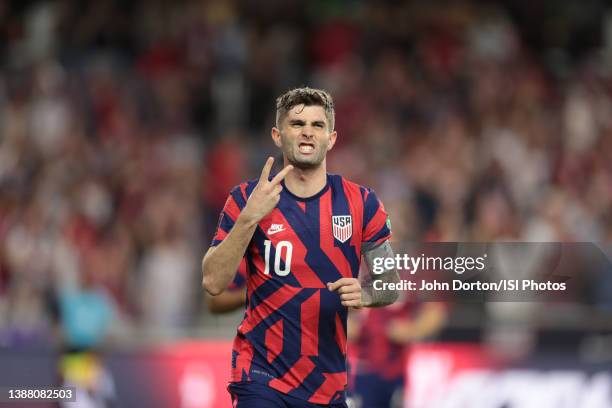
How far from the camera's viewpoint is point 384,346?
9.95 m

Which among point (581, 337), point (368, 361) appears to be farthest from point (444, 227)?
point (368, 361)

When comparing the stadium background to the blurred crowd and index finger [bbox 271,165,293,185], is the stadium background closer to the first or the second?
the blurred crowd

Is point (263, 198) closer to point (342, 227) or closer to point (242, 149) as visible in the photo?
point (342, 227)

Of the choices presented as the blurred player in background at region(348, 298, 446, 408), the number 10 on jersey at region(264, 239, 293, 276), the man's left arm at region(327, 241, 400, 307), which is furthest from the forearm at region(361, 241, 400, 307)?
the blurred player in background at region(348, 298, 446, 408)

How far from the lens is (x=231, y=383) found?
6.25 m

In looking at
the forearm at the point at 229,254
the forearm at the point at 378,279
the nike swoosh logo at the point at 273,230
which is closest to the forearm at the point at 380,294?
the forearm at the point at 378,279

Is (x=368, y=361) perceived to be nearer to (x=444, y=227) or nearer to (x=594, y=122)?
(x=444, y=227)

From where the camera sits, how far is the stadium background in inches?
444

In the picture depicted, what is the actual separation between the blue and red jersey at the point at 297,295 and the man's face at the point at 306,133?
0.23 m

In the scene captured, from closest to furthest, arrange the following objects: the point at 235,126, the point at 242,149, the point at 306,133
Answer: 1. the point at 306,133
2. the point at 242,149
3. the point at 235,126

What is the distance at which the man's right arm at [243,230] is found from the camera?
5.92 m

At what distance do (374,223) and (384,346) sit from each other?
12.5 feet

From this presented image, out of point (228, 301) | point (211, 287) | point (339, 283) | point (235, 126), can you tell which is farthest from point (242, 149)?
point (339, 283)

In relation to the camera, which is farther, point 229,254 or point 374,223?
point 374,223
